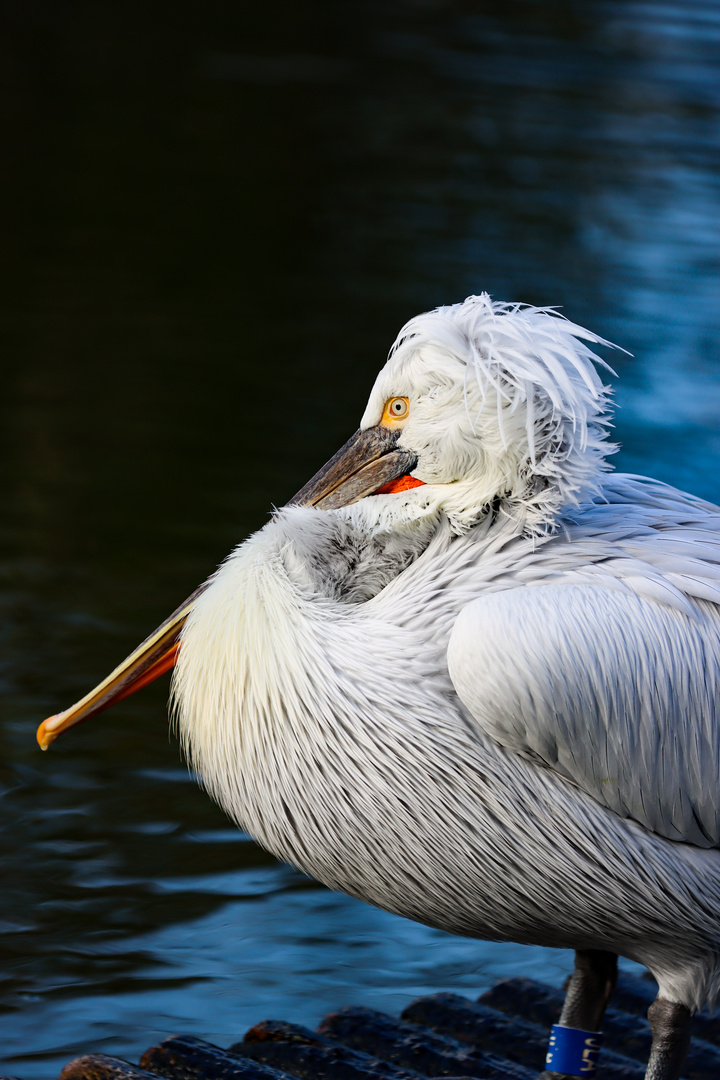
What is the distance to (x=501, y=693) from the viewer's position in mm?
2039

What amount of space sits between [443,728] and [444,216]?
8894 mm

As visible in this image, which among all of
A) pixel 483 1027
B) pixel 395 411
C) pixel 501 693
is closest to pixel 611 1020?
pixel 483 1027

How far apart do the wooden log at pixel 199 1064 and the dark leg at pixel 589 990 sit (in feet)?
1.71

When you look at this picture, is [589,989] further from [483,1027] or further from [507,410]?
[507,410]

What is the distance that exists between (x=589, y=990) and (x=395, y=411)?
1096 mm

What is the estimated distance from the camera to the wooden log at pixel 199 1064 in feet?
8.15

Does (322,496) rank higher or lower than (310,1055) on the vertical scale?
higher

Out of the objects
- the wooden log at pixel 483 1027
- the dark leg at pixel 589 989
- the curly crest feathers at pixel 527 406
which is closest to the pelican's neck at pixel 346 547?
the curly crest feathers at pixel 527 406

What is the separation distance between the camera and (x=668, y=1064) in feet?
7.30

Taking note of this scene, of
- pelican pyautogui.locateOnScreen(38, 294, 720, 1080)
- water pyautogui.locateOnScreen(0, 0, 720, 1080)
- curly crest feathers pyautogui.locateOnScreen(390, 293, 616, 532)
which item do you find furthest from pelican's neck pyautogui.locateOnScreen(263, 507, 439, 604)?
water pyautogui.locateOnScreen(0, 0, 720, 1080)

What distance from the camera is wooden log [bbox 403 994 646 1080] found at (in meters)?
2.76

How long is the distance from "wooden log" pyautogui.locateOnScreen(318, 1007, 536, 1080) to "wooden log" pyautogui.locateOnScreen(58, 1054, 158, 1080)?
1.57ft

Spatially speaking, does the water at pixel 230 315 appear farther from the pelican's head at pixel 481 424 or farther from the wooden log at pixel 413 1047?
the pelican's head at pixel 481 424

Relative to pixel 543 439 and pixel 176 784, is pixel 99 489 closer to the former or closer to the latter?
pixel 176 784
